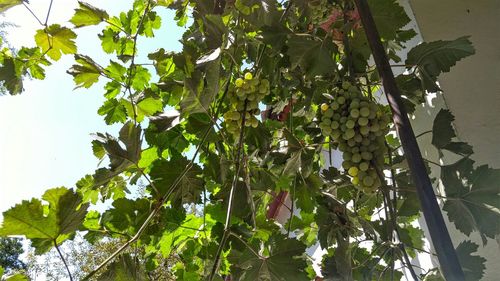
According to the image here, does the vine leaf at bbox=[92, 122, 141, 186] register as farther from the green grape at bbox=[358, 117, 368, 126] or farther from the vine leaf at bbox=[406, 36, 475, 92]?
the vine leaf at bbox=[406, 36, 475, 92]

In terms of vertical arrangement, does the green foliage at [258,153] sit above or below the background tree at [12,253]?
below

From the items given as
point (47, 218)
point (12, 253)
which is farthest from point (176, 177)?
point (12, 253)

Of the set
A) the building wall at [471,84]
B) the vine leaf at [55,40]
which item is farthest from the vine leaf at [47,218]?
the building wall at [471,84]

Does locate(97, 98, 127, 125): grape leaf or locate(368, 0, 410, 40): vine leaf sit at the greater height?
locate(97, 98, 127, 125): grape leaf

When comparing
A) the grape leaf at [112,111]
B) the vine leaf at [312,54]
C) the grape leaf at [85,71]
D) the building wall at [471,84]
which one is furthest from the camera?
the grape leaf at [112,111]

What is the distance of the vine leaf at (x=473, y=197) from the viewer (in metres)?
0.84

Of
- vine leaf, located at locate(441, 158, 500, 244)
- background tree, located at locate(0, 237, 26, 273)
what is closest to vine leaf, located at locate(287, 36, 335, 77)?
vine leaf, located at locate(441, 158, 500, 244)

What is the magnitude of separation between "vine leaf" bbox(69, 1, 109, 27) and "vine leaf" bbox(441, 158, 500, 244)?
1.22 meters

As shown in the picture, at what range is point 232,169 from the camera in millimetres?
1316

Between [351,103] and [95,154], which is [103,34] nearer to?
[95,154]

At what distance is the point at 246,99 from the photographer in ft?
3.71

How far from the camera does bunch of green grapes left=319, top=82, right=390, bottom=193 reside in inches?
34.2

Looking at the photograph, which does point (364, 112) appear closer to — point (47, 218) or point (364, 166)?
point (364, 166)

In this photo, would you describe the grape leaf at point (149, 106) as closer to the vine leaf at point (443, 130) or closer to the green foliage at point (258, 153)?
the green foliage at point (258, 153)
